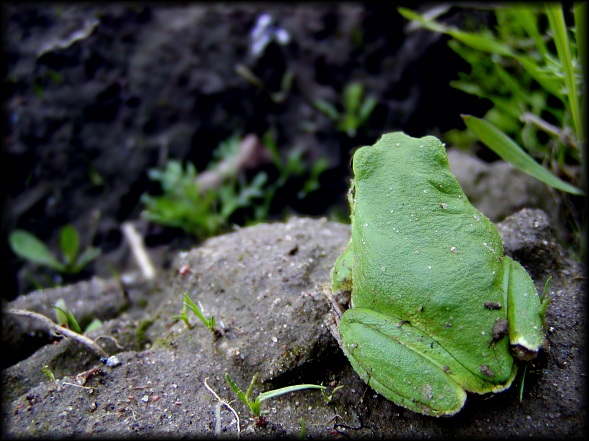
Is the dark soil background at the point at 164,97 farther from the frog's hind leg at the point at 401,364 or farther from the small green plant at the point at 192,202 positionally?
the frog's hind leg at the point at 401,364

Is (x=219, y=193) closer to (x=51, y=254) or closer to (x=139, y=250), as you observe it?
(x=139, y=250)

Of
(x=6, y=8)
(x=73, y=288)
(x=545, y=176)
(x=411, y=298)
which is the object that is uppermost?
(x=6, y=8)

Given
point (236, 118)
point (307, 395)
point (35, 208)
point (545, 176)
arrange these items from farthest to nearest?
point (236, 118) < point (35, 208) < point (545, 176) < point (307, 395)

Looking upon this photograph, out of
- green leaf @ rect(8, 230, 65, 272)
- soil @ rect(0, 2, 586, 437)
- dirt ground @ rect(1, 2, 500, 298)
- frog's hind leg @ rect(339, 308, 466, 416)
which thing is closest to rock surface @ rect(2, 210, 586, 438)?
soil @ rect(0, 2, 586, 437)

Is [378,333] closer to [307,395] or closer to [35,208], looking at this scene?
[307,395]

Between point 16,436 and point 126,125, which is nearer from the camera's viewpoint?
point 16,436

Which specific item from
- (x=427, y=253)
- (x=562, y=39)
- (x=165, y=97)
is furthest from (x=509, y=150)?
(x=165, y=97)

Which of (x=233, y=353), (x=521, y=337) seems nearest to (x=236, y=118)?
(x=233, y=353)

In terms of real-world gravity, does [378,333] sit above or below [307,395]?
above
